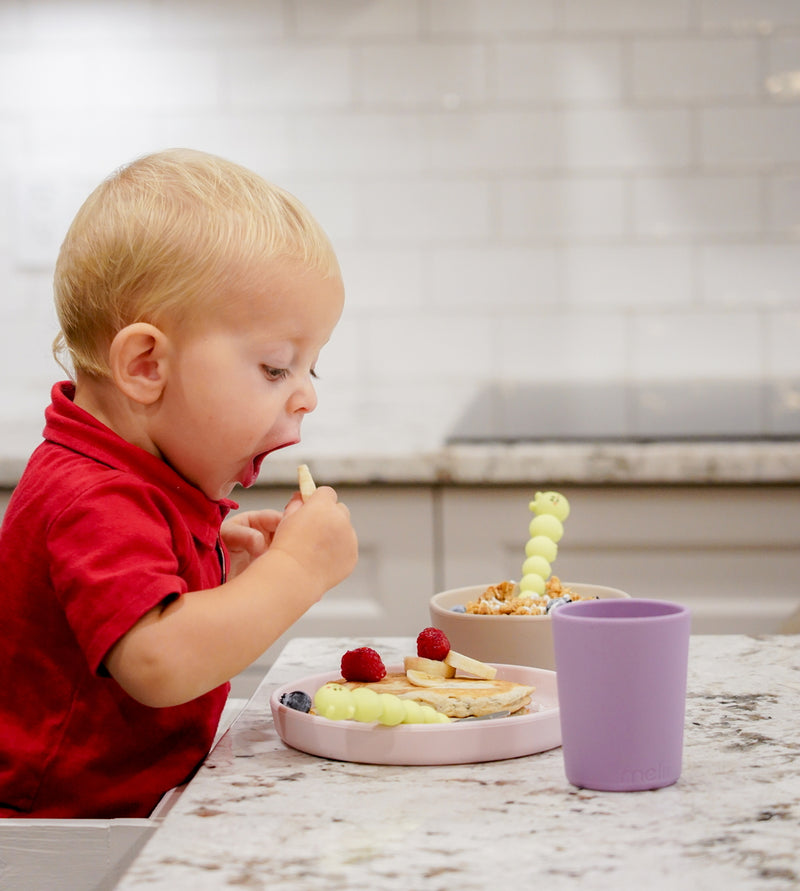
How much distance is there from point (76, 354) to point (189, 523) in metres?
0.17

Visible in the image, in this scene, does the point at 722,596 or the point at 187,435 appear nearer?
the point at 187,435

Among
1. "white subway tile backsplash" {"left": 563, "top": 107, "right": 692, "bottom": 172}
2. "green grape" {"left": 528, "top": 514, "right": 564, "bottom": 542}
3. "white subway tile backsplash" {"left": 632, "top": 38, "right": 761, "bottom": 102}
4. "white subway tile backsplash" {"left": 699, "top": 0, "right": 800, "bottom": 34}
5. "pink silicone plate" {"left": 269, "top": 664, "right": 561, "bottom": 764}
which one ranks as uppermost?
"white subway tile backsplash" {"left": 699, "top": 0, "right": 800, "bottom": 34}

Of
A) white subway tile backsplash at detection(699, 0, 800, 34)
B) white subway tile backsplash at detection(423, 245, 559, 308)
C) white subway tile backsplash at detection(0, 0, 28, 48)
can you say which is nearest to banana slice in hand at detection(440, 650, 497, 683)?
white subway tile backsplash at detection(423, 245, 559, 308)

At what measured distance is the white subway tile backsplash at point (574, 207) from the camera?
96.8 inches

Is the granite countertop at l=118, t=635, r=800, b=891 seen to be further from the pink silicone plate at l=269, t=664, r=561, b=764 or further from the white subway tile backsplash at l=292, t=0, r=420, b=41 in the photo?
the white subway tile backsplash at l=292, t=0, r=420, b=41

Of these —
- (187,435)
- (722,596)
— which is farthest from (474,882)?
(722,596)

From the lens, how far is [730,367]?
2.46 meters

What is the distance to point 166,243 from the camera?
0.86 metres

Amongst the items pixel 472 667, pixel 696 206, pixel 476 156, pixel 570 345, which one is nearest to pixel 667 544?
pixel 570 345

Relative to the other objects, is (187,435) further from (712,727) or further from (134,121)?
(134,121)

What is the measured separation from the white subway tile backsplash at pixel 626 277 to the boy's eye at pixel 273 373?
165cm

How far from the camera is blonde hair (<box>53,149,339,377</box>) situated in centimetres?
86

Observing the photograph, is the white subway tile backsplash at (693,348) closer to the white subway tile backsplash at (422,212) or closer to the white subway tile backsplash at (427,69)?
the white subway tile backsplash at (422,212)

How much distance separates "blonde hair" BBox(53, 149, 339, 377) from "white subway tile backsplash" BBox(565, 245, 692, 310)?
1.61 meters
